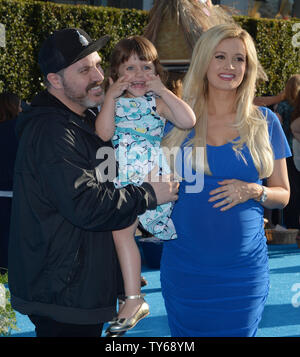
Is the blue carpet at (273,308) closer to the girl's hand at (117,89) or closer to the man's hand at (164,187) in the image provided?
the man's hand at (164,187)

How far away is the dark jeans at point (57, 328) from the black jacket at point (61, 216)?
0.07m

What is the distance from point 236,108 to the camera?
3791 mm

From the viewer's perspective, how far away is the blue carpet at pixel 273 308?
6.20 metres

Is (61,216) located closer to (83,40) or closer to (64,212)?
(64,212)

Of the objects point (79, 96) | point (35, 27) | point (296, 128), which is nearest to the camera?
point (79, 96)

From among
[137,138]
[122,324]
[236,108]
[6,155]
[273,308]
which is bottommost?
[273,308]

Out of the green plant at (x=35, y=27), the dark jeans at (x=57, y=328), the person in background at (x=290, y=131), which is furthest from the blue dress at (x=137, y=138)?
the green plant at (x=35, y=27)

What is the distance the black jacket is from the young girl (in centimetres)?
44

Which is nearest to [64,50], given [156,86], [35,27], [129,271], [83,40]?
[83,40]

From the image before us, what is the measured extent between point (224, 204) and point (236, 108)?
631 millimetres

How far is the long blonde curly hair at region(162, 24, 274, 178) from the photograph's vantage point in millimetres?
3568

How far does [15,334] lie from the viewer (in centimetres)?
605

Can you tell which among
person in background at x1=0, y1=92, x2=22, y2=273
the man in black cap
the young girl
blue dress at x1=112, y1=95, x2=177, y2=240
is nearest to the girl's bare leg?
the young girl

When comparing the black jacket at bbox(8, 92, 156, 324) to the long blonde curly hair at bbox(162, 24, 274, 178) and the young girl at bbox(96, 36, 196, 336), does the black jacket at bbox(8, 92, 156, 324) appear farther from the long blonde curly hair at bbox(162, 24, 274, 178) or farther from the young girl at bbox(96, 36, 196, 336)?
the long blonde curly hair at bbox(162, 24, 274, 178)
